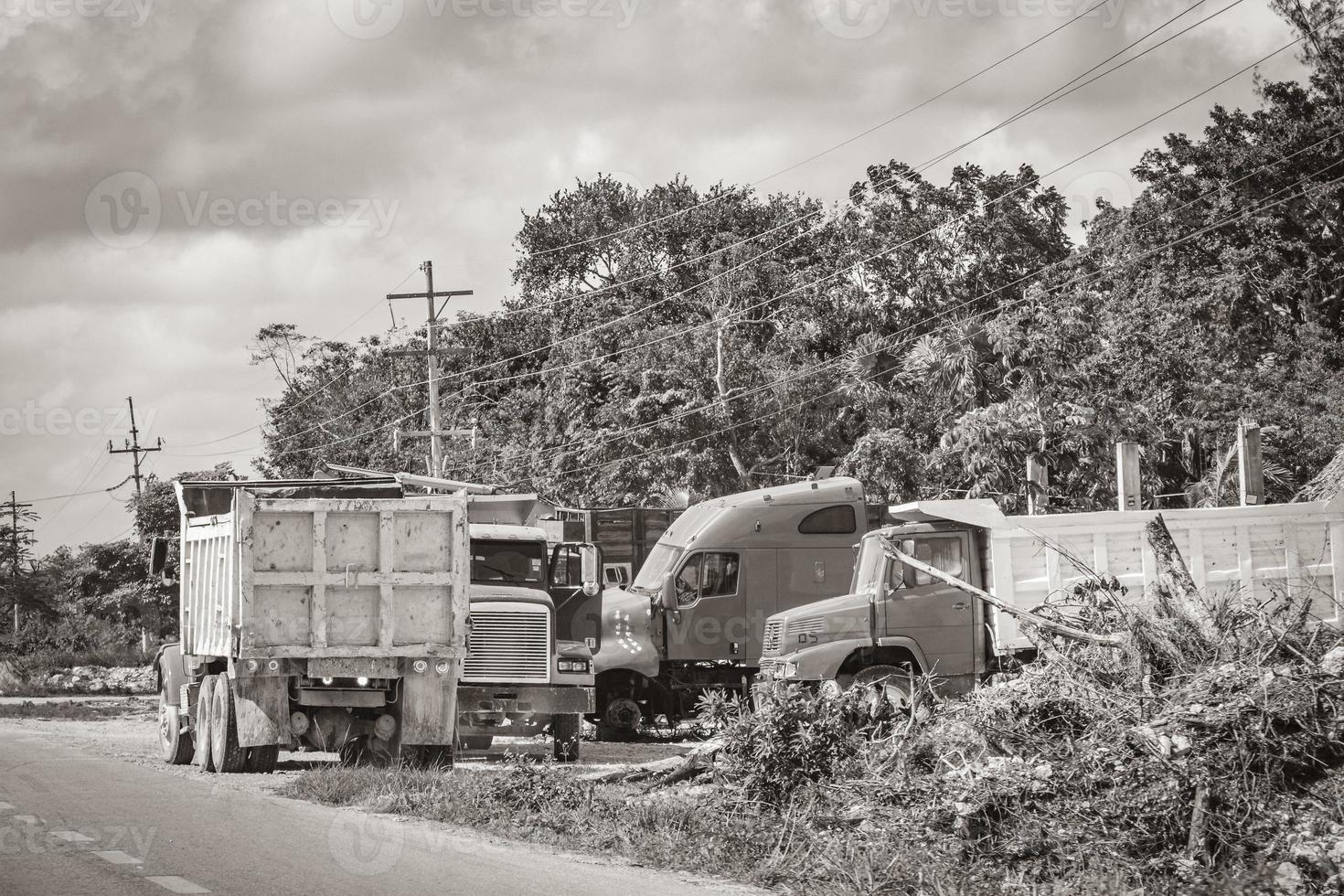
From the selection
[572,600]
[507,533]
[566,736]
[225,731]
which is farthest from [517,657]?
[225,731]

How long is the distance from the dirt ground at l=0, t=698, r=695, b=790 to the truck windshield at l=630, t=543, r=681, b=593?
7.28 feet

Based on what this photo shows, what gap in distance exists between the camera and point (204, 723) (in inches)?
598

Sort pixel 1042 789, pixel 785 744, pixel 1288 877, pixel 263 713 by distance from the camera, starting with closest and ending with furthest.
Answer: pixel 1288 877
pixel 1042 789
pixel 785 744
pixel 263 713

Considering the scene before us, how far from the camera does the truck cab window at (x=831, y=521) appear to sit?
19.8 m

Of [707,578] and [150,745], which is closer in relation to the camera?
[150,745]

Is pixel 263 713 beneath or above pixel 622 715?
above

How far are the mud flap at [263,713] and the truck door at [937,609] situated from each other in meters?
6.78

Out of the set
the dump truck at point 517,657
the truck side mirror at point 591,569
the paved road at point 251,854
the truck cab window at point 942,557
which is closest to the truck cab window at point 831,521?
the truck cab window at point 942,557

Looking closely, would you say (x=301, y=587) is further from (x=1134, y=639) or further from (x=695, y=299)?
(x=695, y=299)

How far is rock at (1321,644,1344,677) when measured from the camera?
28.6ft

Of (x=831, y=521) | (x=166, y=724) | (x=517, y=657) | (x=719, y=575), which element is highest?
(x=831, y=521)

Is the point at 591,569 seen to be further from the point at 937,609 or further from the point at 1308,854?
the point at 1308,854

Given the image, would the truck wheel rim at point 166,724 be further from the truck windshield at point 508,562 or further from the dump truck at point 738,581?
the dump truck at point 738,581

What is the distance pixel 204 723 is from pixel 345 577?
111 inches
